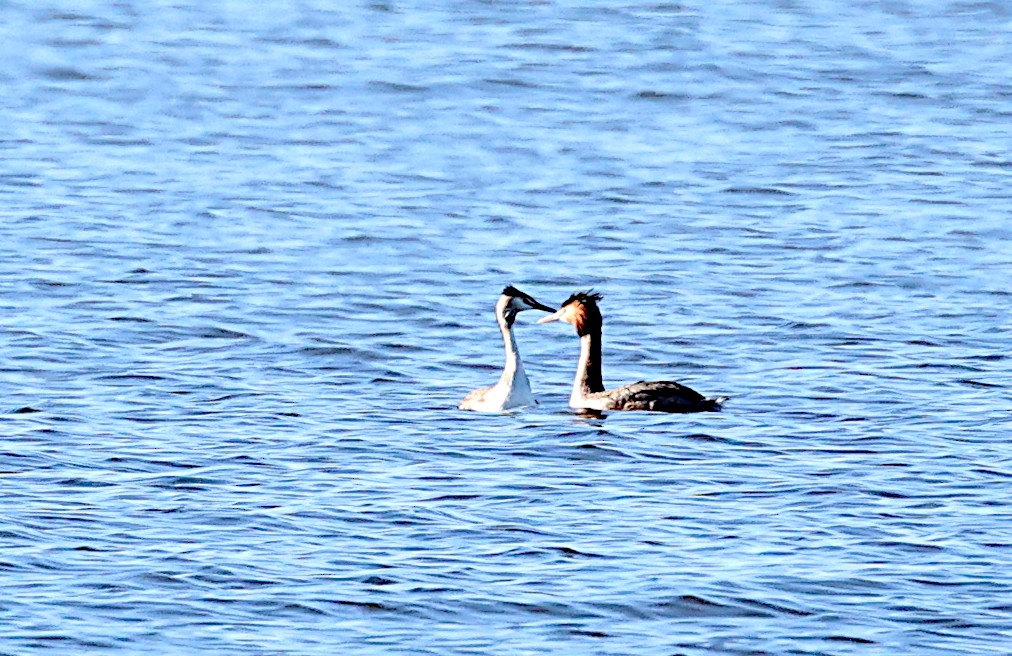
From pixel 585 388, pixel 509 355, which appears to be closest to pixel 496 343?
pixel 509 355

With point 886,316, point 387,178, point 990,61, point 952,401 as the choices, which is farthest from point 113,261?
point 990,61

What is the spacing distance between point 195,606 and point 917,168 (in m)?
19.2

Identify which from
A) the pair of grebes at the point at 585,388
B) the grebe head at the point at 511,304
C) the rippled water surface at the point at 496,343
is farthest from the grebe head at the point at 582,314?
the rippled water surface at the point at 496,343

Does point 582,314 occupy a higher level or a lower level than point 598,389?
higher

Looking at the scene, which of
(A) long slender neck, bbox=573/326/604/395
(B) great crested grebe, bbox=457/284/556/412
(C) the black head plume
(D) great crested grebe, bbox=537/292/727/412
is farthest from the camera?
(C) the black head plume

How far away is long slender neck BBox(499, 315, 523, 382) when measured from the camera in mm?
17469

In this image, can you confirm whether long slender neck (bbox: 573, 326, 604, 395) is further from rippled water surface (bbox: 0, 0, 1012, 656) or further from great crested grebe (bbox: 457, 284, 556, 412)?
rippled water surface (bbox: 0, 0, 1012, 656)

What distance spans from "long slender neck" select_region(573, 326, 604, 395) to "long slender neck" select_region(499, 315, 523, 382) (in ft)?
1.66

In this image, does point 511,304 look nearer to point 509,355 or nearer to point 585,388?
point 509,355

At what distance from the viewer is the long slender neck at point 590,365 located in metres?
17.8

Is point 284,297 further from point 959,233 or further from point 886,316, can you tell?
point 959,233

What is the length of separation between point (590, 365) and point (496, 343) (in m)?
2.23

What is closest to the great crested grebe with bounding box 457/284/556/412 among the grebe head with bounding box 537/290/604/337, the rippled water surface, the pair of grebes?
the pair of grebes

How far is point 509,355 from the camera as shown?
58.4 ft
